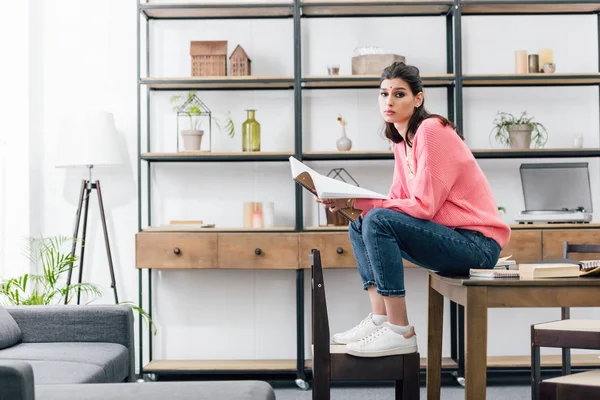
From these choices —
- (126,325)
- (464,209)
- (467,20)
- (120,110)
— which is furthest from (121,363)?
(467,20)

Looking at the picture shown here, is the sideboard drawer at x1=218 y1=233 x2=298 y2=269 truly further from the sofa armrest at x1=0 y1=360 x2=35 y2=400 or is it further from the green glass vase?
the sofa armrest at x1=0 y1=360 x2=35 y2=400

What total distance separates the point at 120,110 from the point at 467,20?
7.32 ft

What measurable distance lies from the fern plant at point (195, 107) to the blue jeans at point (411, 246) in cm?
218

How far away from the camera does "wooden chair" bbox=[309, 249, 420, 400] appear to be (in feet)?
7.26

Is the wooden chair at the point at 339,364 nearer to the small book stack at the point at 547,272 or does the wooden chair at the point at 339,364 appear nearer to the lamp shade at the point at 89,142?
the small book stack at the point at 547,272

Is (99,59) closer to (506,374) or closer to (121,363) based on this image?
(121,363)

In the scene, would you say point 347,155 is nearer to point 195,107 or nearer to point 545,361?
point 195,107

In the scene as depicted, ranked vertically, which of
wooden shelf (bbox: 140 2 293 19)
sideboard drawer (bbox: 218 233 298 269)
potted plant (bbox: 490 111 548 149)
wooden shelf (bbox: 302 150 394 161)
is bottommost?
sideboard drawer (bbox: 218 233 298 269)

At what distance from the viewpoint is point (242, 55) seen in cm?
418

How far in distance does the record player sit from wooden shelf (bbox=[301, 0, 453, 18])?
1098 mm

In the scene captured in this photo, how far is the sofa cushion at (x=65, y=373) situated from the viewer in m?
2.37

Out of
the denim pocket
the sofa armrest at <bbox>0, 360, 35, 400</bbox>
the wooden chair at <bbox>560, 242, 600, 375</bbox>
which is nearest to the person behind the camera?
the sofa armrest at <bbox>0, 360, 35, 400</bbox>

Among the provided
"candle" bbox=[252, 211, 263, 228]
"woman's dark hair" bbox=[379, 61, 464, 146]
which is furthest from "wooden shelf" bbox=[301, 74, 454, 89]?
"woman's dark hair" bbox=[379, 61, 464, 146]

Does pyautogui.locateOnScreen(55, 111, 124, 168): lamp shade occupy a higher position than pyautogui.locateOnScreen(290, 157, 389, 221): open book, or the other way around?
pyautogui.locateOnScreen(55, 111, 124, 168): lamp shade
